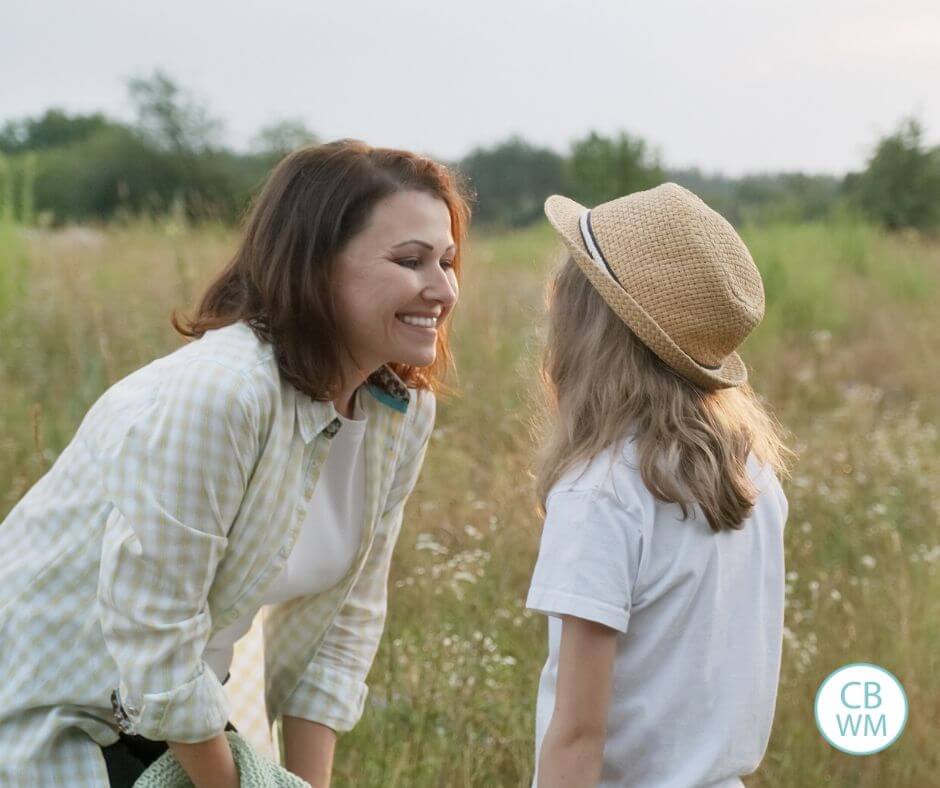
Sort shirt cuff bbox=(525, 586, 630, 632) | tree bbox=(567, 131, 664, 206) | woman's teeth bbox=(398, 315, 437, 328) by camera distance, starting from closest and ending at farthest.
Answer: shirt cuff bbox=(525, 586, 630, 632) < woman's teeth bbox=(398, 315, 437, 328) < tree bbox=(567, 131, 664, 206)

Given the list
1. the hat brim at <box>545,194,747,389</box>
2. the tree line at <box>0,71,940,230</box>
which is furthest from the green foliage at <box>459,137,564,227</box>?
the hat brim at <box>545,194,747,389</box>

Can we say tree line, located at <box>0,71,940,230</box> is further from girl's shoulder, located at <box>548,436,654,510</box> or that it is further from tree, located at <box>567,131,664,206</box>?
girl's shoulder, located at <box>548,436,654,510</box>

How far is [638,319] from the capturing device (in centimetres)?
166

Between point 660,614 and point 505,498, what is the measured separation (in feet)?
5.51

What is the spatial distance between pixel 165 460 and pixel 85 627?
1.06ft

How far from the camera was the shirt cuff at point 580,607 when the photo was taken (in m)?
1.51

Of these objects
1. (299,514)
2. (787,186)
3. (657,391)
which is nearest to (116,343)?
(299,514)

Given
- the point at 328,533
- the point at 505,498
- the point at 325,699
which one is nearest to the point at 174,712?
the point at 328,533

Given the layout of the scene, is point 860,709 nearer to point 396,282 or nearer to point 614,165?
point 396,282

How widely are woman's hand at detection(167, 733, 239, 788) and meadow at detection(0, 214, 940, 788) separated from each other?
55 cm

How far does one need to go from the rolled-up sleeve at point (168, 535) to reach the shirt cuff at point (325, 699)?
19.9 inches

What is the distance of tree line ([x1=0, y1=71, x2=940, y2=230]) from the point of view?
13.4 meters

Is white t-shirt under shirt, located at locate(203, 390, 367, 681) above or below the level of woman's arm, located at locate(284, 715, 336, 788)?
above

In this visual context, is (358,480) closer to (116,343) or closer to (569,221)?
(569,221)
